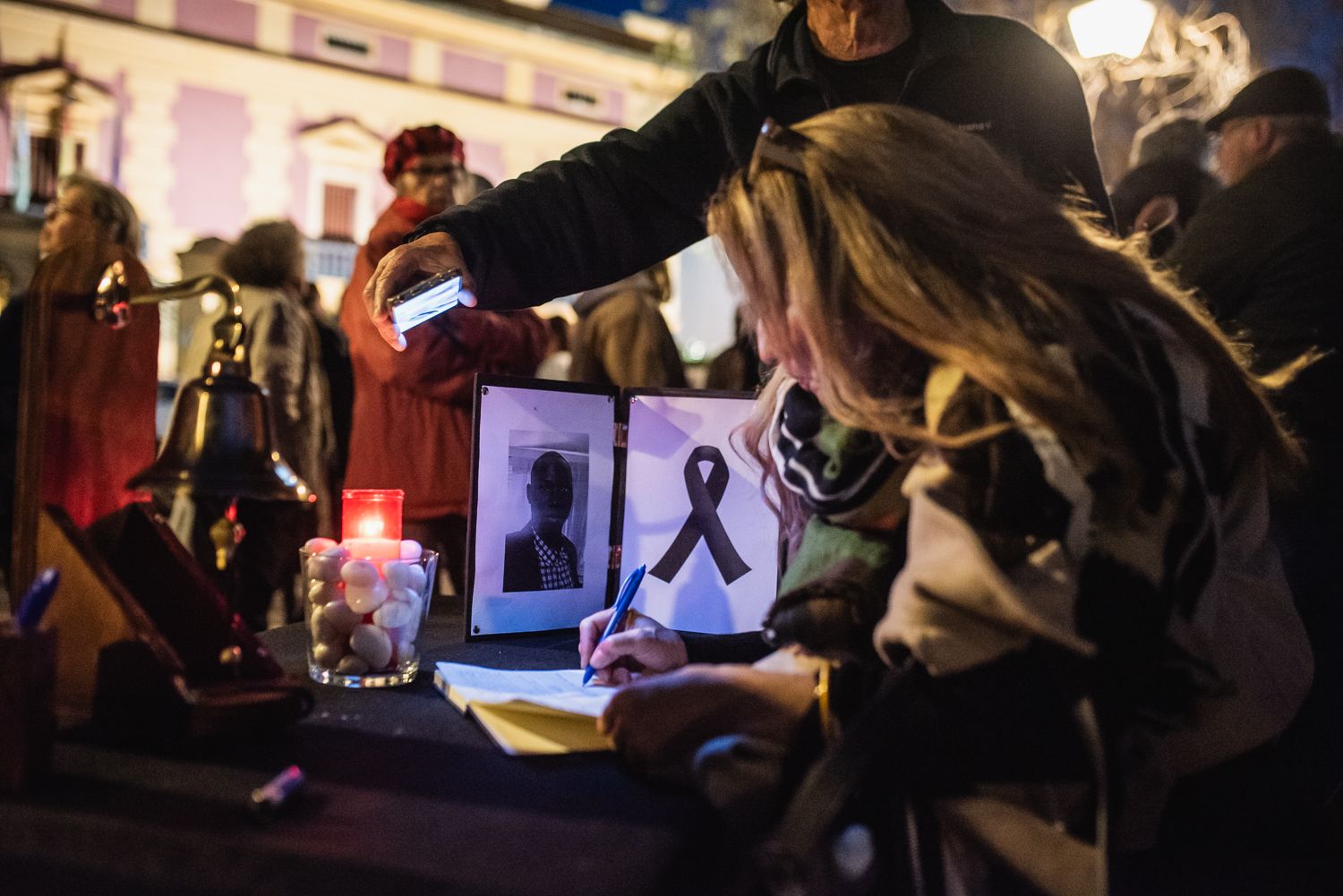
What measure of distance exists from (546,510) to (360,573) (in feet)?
1.49

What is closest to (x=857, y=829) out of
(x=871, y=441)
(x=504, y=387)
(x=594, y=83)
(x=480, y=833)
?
(x=480, y=833)

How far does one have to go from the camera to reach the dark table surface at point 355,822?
2.39ft

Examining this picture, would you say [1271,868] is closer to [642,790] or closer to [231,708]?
[642,790]

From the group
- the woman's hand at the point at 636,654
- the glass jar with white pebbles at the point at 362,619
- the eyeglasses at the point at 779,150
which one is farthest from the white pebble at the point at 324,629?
the eyeglasses at the point at 779,150

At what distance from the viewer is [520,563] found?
1.67 metres

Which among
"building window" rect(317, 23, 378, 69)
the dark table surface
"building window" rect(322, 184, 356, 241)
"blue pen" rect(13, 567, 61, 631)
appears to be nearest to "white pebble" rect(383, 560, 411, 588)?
the dark table surface

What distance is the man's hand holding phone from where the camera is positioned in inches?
55.3

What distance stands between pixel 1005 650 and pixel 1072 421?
19 cm

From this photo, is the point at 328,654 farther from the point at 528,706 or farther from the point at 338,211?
the point at 338,211

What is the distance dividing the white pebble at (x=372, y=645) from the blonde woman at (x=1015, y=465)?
41 centimetres

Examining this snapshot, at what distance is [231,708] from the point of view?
0.99 meters

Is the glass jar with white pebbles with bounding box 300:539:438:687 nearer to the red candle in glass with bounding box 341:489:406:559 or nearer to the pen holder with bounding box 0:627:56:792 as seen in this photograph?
the red candle in glass with bounding box 341:489:406:559

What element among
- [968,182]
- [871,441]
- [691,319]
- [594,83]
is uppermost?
[594,83]

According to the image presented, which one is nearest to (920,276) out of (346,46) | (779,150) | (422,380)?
(779,150)
